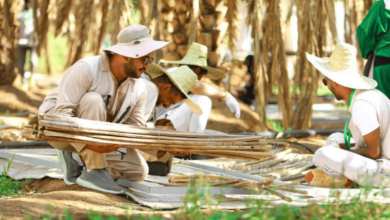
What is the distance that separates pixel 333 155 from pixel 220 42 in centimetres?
379

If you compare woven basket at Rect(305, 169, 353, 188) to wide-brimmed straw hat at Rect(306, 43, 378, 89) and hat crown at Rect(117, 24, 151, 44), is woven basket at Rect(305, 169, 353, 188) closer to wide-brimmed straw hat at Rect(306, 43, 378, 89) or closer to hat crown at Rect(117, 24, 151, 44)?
wide-brimmed straw hat at Rect(306, 43, 378, 89)

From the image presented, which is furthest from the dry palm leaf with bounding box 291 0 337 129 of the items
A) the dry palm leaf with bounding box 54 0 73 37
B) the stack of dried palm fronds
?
the stack of dried palm fronds

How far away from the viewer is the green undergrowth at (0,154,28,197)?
3614mm

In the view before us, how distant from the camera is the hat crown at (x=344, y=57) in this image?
3727 millimetres

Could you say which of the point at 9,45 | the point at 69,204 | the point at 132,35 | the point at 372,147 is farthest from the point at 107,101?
the point at 9,45

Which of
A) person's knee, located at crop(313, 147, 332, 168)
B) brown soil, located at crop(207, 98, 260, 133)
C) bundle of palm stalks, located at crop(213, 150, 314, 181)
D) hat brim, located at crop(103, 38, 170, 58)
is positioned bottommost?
brown soil, located at crop(207, 98, 260, 133)

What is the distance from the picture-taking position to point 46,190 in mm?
3711

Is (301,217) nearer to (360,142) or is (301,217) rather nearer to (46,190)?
(360,142)

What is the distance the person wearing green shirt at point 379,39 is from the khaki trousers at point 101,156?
198cm

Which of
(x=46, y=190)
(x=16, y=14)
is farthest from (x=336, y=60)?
(x=16, y=14)

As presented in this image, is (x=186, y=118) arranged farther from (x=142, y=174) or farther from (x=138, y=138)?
(x=138, y=138)

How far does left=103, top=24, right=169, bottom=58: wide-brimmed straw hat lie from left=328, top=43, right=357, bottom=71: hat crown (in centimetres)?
118

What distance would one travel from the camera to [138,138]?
3.36 metres

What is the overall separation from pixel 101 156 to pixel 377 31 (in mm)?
2361
